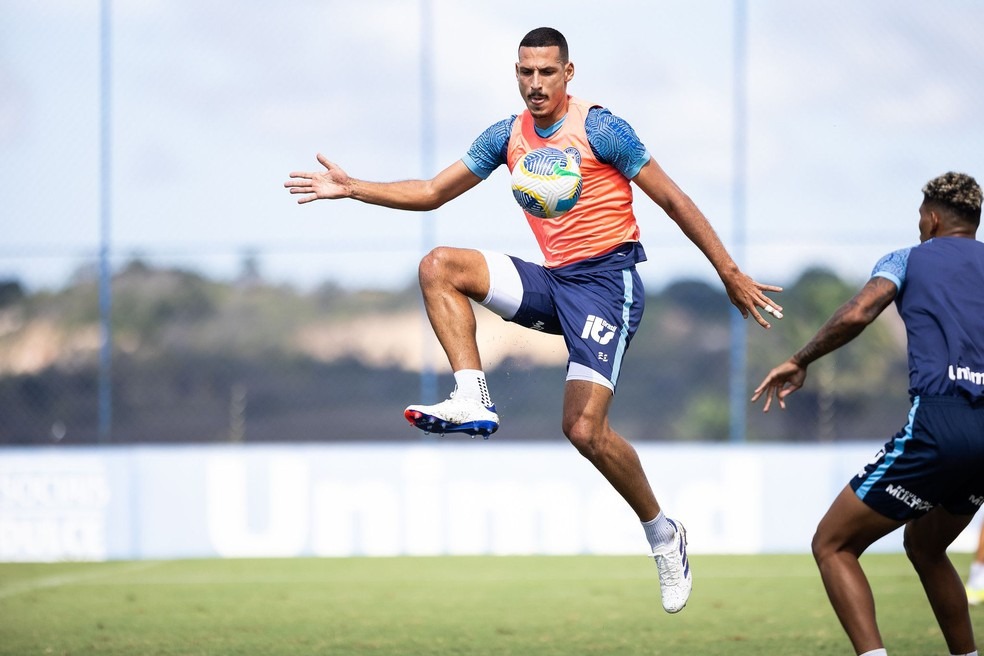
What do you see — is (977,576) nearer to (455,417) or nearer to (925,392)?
(925,392)

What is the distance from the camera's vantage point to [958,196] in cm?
550

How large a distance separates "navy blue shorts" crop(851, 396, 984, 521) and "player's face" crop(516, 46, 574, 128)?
2.33 meters

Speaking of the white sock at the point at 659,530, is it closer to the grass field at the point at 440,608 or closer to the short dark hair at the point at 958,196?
the grass field at the point at 440,608

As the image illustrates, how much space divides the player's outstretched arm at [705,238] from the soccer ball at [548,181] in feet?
1.16

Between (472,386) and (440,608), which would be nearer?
(472,386)

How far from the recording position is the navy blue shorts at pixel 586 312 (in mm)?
6393

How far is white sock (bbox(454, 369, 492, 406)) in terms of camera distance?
6113mm

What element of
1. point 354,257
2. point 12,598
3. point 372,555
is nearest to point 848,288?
point 354,257

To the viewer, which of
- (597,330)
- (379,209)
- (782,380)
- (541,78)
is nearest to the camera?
(782,380)

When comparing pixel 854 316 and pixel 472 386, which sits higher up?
pixel 854 316

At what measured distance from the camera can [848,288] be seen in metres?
22.6

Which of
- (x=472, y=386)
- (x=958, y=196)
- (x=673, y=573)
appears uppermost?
(x=958, y=196)

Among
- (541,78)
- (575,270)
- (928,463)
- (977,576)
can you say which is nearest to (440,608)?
(575,270)

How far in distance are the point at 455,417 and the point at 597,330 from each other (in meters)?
0.97
